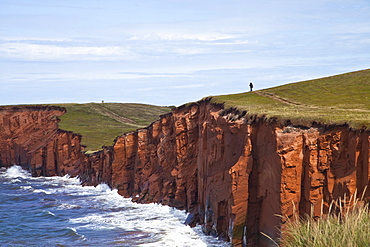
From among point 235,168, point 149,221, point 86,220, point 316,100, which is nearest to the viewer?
point 235,168

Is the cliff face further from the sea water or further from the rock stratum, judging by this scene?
the sea water

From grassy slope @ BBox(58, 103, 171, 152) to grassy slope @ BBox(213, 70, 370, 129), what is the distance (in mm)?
27250

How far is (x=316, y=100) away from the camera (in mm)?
41594

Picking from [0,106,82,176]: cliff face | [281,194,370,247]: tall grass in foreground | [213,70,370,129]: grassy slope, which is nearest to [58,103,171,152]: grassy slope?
[0,106,82,176]: cliff face

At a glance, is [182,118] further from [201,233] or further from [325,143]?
[325,143]

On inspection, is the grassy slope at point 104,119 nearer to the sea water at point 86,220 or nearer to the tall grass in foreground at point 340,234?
the sea water at point 86,220

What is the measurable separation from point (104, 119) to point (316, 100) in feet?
217

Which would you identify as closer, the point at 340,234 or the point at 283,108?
the point at 340,234

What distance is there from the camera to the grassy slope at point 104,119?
259 ft

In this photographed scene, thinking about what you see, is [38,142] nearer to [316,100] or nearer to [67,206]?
[67,206]

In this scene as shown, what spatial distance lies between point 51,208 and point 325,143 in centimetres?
3542

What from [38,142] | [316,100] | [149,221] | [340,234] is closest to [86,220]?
[149,221]

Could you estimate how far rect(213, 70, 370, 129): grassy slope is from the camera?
27798mm

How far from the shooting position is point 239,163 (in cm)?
3023
